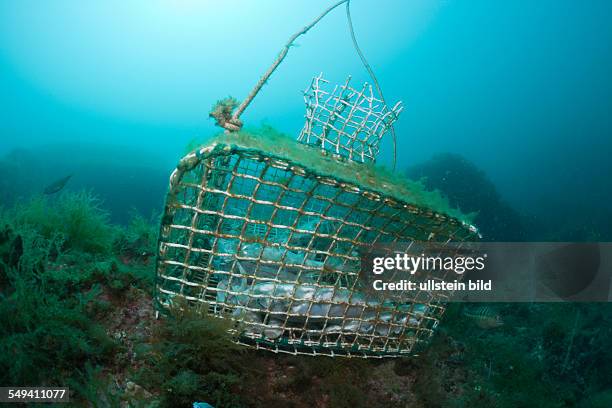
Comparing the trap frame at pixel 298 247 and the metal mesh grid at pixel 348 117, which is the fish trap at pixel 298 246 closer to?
the trap frame at pixel 298 247

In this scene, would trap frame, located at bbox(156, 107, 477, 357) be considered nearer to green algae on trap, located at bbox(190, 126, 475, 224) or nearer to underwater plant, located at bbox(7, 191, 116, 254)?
green algae on trap, located at bbox(190, 126, 475, 224)

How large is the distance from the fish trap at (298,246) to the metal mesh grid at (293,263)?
1 cm

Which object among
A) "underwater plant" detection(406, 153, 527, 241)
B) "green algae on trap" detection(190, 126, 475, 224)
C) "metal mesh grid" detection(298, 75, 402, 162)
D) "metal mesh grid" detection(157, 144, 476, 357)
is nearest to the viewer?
"green algae on trap" detection(190, 126, 475, 224)

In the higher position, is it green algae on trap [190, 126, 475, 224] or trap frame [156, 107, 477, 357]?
green algae on trap [190, 126, 475, 224]

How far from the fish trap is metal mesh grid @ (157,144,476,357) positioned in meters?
0.01

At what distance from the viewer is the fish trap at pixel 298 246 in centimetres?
260

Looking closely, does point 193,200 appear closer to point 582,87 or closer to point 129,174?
point 129,174

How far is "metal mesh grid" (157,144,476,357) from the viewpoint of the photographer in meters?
2.65

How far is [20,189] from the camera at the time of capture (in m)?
15.0

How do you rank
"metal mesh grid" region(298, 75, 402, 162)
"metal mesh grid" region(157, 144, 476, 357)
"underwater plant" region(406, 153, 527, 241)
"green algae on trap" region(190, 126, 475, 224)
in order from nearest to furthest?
"green algae on trap" region(190, 126, 475, 224)
"metal mesh grid" region(157, 144, 476, 357)
"metal mesh grid" region(298, 75, 402, 162)
"underwater plant" region(406, 153, 527, 241)

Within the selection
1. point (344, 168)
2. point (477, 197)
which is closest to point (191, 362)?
point (344, 168)

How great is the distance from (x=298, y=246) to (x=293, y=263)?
0.17 m

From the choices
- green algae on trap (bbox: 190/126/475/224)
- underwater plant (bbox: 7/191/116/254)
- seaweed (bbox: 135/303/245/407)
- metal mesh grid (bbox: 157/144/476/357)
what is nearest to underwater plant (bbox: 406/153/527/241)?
metal mesh grid (bbox: 157/144/476/357)

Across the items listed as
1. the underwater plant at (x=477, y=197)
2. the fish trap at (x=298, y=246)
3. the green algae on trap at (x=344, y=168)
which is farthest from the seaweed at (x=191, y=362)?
the underwater plant at (x=477, y=197)
